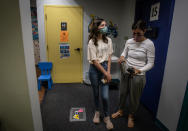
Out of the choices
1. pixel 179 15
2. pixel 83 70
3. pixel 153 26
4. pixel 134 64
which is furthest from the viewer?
pixel 83 70

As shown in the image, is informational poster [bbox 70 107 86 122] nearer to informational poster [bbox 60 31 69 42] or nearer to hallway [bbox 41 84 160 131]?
hallway [bbox 41 84 160 131]

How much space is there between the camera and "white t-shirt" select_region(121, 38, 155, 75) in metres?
1.45

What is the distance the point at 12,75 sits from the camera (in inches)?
37.3

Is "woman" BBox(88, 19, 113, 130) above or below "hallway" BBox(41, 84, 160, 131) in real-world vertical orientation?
above

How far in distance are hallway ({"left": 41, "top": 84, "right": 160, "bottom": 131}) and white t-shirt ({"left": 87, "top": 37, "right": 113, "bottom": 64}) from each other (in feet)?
3.23

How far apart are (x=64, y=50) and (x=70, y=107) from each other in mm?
1505

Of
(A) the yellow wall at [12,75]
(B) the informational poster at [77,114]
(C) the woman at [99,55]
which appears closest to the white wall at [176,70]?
(C) the woman at [99,55]

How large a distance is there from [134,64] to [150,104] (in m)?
1.01

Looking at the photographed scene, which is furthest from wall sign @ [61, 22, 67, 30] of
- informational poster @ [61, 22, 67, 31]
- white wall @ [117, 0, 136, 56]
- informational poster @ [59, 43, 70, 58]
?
white wall @ [117, 0, 136, 56]

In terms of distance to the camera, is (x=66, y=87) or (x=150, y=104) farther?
(x=66, y=87)

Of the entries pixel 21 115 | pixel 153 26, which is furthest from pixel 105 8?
pixel 21 115

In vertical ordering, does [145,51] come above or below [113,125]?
above

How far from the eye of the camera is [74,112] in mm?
2076

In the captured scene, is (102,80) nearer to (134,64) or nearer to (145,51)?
(134,64)
